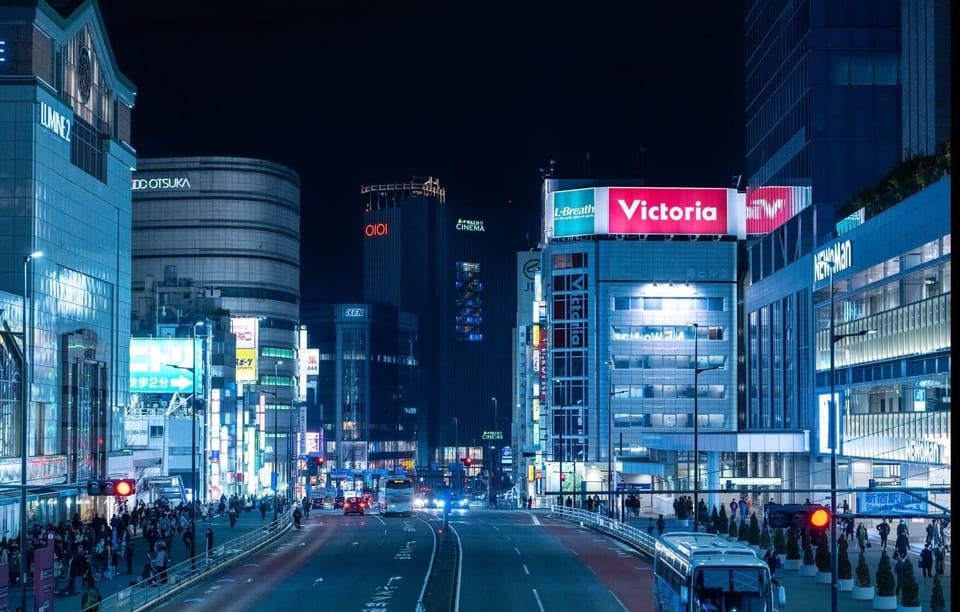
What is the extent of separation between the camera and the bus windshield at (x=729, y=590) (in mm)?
39625

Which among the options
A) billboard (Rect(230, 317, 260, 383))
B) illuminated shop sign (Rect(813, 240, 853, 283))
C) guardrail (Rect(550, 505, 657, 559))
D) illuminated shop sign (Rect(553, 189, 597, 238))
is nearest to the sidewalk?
guardrail (Rect(550, 505, 657, 559))

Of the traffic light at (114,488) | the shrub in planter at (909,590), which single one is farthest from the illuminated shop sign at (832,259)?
the traffic light at (114,488)

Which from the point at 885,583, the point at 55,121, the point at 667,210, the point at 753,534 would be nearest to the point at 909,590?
the point at 885,583

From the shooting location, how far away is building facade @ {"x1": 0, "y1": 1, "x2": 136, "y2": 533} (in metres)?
81.6

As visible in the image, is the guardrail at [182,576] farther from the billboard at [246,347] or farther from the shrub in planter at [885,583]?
the billboard at [246,347]

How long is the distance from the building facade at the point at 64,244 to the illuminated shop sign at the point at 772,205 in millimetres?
49529

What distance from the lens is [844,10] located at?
114125 mm

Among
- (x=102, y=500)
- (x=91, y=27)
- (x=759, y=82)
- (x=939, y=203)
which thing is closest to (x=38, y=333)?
(x=102, y=500)

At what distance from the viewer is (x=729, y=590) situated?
39719 mm

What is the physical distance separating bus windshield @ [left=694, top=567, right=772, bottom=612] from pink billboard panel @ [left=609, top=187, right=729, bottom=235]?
12034 cm

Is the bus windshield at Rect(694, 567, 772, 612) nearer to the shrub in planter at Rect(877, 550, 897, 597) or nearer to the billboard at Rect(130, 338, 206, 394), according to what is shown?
the shrub in planter at Rect(877, 550, 897, 597)

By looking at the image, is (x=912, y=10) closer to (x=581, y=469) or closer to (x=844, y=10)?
(x=844, y=10)

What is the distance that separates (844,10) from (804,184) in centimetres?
1303

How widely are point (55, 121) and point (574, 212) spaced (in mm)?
81977
